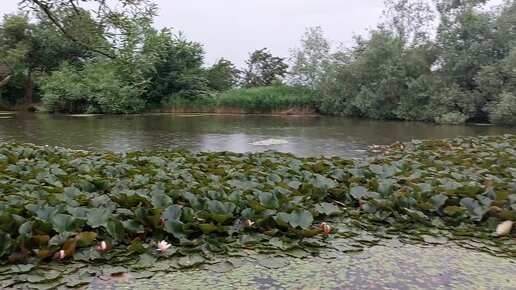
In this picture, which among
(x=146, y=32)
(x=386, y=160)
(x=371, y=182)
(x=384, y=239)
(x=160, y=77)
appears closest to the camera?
(x=384, y=239)

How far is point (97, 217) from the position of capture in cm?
269

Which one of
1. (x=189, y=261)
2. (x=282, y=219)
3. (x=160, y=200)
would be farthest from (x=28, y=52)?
(x=189, y=261)

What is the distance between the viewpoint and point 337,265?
258 cm

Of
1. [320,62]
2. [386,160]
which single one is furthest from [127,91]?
[386,160]

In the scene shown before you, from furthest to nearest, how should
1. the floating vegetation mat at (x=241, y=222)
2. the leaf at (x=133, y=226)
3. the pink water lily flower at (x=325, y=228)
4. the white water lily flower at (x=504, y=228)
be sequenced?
the white water lily flower at (x=504, y=228) → the pink water lily flower at (x=325, y=228) → the leaf at (x=133, y=226) → the floating vegetation mat at (x=241, y=222)

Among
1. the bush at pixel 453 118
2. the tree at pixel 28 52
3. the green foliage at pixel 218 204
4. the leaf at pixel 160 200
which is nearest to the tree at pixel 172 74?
the tree at pixel 28 52

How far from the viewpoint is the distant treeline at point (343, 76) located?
18.5 m

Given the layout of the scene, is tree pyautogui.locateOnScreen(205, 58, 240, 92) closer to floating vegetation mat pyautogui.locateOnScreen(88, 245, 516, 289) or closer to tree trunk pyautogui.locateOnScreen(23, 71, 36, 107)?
tree trunk pyautogui.locateOnScreen(23, 71, 36, 107)

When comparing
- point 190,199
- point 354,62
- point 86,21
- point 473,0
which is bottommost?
point 190,199

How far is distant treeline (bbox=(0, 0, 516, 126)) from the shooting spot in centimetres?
1852

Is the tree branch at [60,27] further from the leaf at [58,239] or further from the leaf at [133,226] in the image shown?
the leaf at [58,239]

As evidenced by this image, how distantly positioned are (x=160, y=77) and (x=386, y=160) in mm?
20123

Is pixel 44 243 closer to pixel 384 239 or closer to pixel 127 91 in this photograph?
pixel 384 239

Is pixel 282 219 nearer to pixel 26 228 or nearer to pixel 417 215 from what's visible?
pixel 417 215
